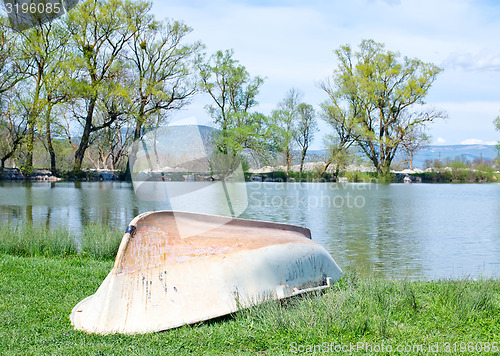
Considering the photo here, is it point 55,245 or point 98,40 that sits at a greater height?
point 98,40

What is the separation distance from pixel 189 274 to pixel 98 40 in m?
37.0

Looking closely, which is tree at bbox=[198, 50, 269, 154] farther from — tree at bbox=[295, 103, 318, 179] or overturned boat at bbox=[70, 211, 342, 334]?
overturned boat at bbox=[70, 211, 342, 334]

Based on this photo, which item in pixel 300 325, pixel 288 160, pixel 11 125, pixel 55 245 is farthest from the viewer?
pixel 288 160

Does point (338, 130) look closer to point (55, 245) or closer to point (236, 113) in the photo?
point (236, 113)

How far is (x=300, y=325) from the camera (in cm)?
443

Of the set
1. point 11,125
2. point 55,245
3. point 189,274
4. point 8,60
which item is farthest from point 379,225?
point 11,125

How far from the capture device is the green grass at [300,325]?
161 inches

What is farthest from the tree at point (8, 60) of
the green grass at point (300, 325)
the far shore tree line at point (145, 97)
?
the green grass at point (300, 325)

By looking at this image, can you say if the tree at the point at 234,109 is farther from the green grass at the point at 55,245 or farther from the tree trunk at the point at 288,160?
the green grass at the point at 55,245

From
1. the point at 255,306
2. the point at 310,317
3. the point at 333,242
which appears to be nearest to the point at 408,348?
the point at 310,317

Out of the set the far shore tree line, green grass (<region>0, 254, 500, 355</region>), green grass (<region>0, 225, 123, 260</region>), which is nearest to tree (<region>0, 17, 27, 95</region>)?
the far shore tree line

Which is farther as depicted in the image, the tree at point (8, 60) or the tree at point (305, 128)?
the tree at point (305, 128)

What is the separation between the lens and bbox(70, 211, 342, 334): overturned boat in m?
4.66

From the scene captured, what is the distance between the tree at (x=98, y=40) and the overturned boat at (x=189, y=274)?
32871 millimetres
